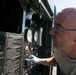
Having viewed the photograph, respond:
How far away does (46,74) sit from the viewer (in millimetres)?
5605

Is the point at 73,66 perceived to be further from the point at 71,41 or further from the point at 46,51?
the point at 46,51

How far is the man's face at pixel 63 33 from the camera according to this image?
87.0 inches

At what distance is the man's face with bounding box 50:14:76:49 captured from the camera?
7.25ft

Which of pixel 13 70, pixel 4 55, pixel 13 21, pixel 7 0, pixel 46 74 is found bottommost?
pixel 46 74

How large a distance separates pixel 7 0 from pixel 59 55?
969 mm

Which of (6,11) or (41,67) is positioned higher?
(6,11)

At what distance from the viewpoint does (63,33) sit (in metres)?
2.24

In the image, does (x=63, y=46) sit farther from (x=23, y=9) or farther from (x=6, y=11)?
(x=6, y=11)

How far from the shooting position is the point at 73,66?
2293mm

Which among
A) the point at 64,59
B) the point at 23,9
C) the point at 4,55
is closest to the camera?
the point at 4,55

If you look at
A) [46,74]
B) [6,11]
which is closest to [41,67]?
[46,74]

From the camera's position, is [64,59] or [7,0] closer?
[64,59]

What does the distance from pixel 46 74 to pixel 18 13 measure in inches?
121

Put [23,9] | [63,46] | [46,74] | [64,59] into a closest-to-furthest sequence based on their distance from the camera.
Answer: [63,46], [64,59], [23,9], [46,74]
